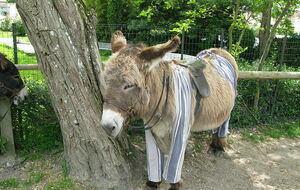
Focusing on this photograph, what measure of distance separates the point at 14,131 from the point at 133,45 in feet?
8.86

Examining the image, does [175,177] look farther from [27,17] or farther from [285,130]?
[285,130]

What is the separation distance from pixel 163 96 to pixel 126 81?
1.99 ft

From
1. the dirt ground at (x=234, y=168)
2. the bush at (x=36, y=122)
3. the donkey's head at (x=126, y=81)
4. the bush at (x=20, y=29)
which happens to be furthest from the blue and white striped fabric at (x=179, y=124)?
the bush at (x=20, y=29)

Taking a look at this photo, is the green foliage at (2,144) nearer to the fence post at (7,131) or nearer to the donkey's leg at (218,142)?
the fence post at (7,131)

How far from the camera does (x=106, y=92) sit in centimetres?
210

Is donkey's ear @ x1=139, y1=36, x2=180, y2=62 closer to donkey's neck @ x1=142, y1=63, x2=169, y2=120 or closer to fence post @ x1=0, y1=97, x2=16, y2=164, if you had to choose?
donkey's neck @ x1=142, y1=63, x2=169, y2=120

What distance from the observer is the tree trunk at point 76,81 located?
2.62 metres

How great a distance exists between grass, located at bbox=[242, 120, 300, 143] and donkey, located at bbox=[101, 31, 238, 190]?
1.72 meters

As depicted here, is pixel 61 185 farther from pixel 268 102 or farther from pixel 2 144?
pixel 268 102

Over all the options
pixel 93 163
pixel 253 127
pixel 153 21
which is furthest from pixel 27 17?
pixel 153 21

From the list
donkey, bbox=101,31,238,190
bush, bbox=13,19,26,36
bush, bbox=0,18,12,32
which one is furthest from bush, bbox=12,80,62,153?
bush, bbox=0,18,12,32

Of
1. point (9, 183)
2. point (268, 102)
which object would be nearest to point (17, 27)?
point (9, 183)

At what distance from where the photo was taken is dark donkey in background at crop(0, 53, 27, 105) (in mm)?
3178

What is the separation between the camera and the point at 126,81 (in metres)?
2.06
